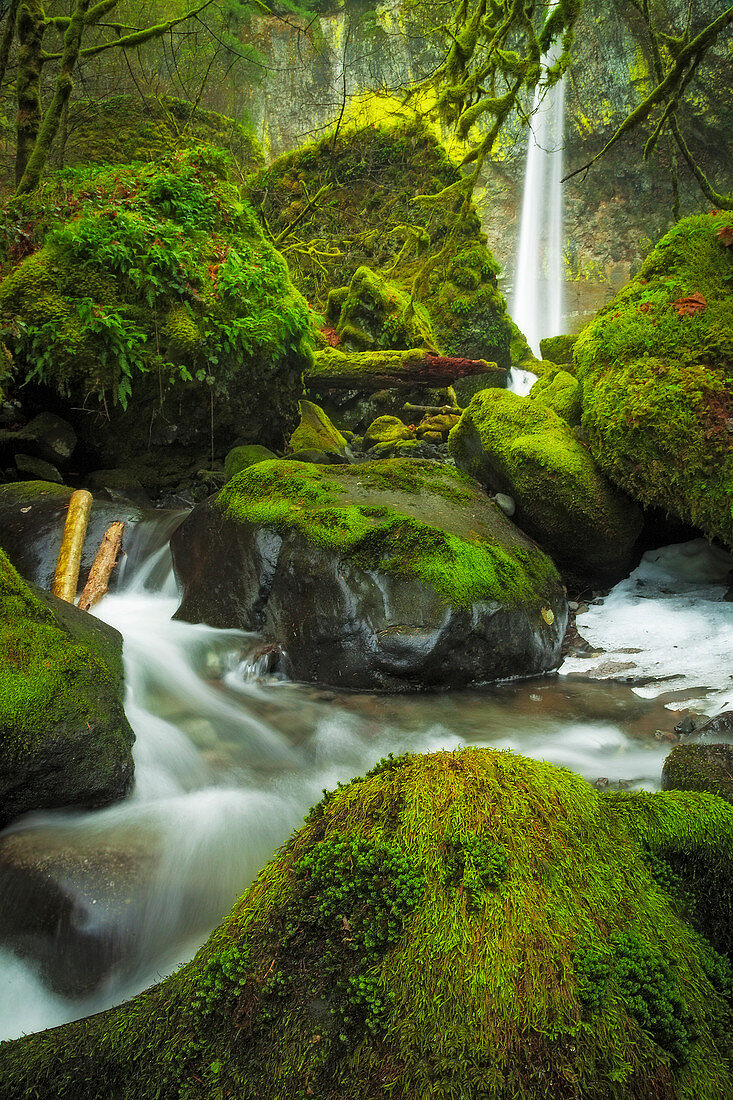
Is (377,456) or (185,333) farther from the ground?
(185,333)

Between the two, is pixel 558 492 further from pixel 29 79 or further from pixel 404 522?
pixel 29 79

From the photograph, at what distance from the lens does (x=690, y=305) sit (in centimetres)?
572

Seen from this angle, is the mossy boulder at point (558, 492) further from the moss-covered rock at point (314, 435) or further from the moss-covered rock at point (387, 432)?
the moss-covered rock at point (387, 432)

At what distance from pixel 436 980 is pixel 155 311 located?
7.81 metres

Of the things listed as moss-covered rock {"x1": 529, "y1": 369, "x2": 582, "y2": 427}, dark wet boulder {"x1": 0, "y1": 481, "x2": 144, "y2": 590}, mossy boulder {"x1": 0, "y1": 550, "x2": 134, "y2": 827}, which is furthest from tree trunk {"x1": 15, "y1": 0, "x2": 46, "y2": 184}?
mossy boulder {"x1": 0, "y1": 550, "x2": 134, "y2": 827}

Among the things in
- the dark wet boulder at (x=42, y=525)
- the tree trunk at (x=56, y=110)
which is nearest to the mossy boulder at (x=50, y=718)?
the dark wet boulder at (x=42, y=525)

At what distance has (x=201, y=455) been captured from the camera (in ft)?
28.9

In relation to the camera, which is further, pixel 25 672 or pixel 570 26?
pixel 570 26

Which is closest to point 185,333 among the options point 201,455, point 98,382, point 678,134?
point 98,382

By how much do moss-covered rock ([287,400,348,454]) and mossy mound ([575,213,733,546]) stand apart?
184 inches

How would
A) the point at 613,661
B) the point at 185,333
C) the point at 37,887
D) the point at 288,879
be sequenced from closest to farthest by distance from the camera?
1. the point at 288,879
2. the point at 37,887
3. the point at 613,661
4. the point at 185,333

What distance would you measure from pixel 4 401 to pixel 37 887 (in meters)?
6.30

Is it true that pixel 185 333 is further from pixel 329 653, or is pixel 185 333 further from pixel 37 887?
pixel 37 887

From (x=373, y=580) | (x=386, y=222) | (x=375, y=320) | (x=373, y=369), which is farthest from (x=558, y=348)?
(x=373, y=580)
